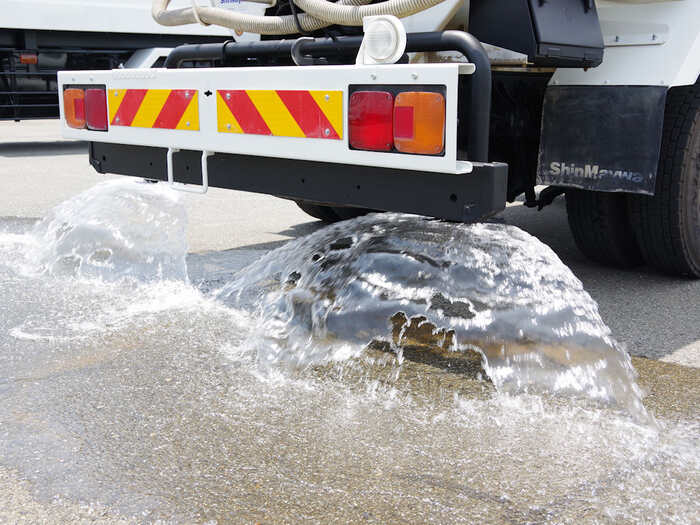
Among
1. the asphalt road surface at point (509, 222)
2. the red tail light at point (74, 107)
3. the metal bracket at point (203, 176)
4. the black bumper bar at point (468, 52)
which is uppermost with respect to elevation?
the black bumper bar at point (468, 52)

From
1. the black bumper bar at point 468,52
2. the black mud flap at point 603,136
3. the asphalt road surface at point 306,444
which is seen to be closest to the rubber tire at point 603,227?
the black mud flap at point 603,136

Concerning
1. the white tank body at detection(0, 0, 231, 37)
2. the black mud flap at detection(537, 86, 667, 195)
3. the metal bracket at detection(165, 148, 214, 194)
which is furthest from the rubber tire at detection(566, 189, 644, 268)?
the white tank body at detection(0, 0, 231, 37)

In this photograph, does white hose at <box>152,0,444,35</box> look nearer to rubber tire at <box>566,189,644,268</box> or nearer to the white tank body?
rubber tire at <box>566,189,644,268</box>

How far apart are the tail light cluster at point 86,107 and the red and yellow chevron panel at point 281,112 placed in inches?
30.0

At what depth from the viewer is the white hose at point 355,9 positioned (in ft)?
9.04

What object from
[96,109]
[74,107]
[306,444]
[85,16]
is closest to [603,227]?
[306,444]

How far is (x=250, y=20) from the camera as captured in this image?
3.34 metres

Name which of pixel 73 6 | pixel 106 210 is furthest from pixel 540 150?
pixel 73 6

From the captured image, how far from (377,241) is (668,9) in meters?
1.53

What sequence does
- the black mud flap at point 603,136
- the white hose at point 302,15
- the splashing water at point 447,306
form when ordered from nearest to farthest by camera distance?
the splashing water at point 447,306
the white hose at point 302,15
the black mud flap at point 603,136

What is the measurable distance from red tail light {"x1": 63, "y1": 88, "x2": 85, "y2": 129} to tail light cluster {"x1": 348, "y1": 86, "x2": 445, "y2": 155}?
1596 millimetres

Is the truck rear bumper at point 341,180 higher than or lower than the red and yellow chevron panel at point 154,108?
lower

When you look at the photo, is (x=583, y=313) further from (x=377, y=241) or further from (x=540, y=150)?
(x=377, y=241)

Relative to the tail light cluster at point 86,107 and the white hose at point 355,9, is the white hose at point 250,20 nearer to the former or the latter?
the white hose at point 355,9
